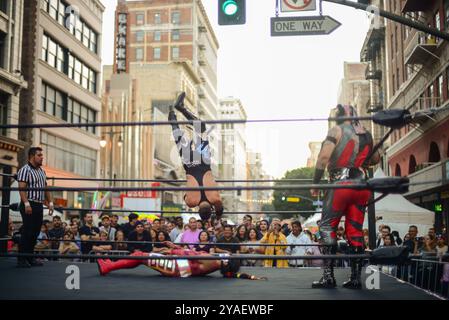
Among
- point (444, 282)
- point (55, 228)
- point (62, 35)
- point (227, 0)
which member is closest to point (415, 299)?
point (444, 282)

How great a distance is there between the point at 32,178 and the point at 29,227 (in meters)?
0.61

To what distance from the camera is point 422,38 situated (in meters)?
21.1

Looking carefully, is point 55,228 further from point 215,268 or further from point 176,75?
point 176,75

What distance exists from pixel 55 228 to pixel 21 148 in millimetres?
11614

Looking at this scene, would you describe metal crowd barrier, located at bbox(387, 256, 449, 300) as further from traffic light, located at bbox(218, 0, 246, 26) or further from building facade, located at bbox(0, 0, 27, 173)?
building facade, located at bbox(0, 0, 27, 173)

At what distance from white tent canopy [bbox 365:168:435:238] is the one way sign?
585 centimetres

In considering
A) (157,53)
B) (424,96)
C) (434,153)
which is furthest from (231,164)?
(434,153)

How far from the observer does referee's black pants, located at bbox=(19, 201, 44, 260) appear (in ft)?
18.7

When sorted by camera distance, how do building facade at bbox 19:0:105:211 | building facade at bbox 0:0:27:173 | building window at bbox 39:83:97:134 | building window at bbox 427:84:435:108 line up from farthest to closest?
building window at bbox 39:83:97:134 → building facade at bbox 19:0:105:211 → building window at bbox 427:84:435:108 → building facade at bbox 0:0:27:173

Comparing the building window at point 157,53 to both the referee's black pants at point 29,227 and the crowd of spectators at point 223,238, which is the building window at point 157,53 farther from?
the referee's black pants at point 29,227

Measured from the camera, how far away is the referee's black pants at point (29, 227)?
18.7 ft

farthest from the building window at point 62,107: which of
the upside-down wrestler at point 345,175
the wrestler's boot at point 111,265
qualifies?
the upside-down wrestler at point 345,175

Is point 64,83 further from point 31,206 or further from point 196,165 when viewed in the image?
point 196,165

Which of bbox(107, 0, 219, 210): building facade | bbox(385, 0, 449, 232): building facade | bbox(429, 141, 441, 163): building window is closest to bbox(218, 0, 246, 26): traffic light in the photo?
bbox(385, 0, 449, 232): building facade
